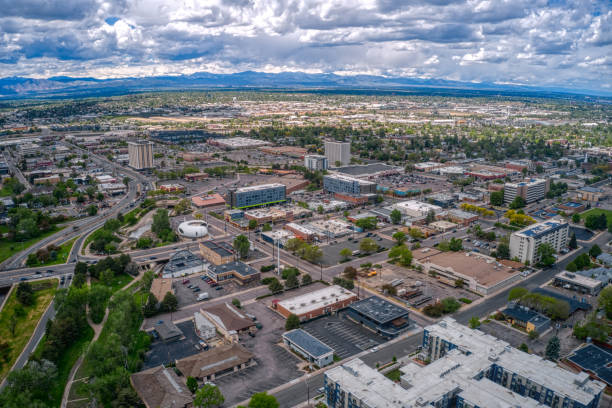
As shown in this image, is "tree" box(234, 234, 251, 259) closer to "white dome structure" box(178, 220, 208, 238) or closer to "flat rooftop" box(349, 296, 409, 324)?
"white dome structure" box(178, 220, 208, 238)

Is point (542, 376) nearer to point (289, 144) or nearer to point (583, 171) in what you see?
point (583, 171)

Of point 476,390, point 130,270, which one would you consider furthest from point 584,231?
point 130,270

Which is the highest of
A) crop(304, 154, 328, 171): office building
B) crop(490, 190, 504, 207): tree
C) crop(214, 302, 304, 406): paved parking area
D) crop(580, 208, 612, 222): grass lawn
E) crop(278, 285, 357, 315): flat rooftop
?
crop(304, 154, 328, 171): office building

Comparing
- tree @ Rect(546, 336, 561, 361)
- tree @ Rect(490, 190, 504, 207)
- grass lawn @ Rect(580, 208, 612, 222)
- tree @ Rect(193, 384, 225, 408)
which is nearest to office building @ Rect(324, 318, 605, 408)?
tree @ Rect(546, 336, 561, 361)

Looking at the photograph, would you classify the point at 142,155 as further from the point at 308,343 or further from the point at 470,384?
the point at 470,384

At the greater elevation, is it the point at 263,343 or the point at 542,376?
the point at 542,376

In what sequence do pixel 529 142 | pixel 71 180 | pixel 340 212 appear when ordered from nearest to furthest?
1. pixel 340 212
2. pixel 71 180
3. pixel 529 142
